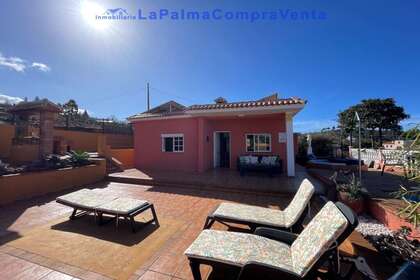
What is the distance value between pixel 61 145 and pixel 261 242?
14616mm

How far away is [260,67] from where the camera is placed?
9758 millimetres

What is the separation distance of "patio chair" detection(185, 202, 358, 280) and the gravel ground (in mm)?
2243

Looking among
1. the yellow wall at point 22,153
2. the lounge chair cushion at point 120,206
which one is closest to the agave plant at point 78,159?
the yellow wall at point 22,153

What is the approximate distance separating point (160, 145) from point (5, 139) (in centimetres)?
850

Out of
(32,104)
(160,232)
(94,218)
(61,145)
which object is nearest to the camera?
(160,232)

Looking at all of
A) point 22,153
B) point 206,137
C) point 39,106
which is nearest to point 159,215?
point 206,137

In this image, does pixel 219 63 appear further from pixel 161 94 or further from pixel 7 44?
pixel 161 94

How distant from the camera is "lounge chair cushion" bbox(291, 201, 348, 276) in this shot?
68.2 inches

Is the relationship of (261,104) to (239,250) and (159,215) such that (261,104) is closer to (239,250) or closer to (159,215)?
(159,215)

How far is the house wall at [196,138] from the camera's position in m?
9.48

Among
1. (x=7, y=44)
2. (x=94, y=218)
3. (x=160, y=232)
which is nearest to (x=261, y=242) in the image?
(x=160, y=232)

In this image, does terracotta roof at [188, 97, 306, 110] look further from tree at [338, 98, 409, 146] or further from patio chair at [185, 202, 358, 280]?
tree at [338, 98, 409, 146]

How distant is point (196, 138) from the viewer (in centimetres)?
973

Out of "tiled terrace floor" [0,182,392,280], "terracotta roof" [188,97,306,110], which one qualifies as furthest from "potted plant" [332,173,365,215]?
"terracotta roof" [188,97,306,110]
